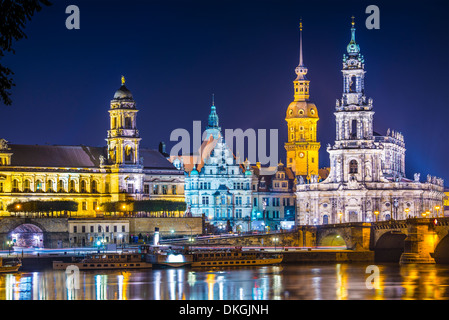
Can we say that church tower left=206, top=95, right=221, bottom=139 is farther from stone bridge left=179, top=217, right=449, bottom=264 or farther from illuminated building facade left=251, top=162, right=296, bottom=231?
stone bridge left=179, top=217, right=449, bottom=264

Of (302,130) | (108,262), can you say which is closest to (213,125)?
(302,130)

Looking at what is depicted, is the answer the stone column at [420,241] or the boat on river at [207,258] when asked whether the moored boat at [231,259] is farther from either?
the stone column at [420,241]

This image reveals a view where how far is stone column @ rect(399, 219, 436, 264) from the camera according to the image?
102m

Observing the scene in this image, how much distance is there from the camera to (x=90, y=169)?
442 ft

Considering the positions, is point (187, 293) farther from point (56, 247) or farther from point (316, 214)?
point (316, 214)

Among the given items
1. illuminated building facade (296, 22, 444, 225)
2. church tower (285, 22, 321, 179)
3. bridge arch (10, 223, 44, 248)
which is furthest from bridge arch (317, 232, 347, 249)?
church tower (285, 22, 321, 179)

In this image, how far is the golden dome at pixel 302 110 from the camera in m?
172

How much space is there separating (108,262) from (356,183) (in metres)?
46.1

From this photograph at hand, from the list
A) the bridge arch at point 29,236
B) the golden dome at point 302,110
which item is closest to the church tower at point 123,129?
the bridge arch at point 29,236

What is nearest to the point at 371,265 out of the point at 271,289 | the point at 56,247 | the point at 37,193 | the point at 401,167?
the point at 271,289

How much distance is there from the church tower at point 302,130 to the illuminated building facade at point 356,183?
23330 millimetres

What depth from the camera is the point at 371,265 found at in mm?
107062

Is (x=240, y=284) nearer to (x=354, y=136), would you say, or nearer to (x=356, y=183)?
(x=356, y=183)

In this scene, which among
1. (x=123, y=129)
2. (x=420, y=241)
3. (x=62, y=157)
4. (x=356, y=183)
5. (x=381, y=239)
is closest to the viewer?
(x=420, y=241)
